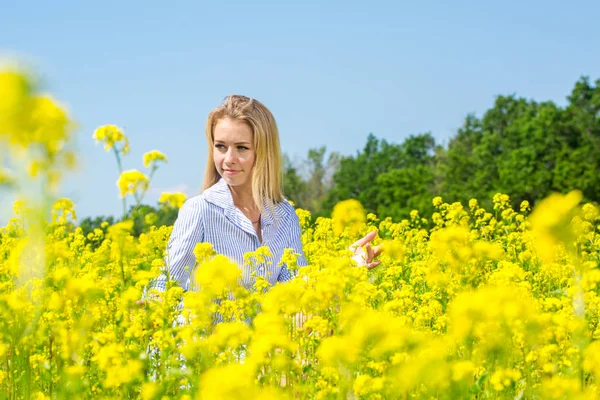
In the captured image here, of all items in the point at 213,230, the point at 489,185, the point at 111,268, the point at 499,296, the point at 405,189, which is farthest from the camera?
the point at 405,189

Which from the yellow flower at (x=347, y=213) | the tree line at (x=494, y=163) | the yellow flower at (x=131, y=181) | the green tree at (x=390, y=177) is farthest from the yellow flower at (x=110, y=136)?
the green tree at (x=390, y=177)

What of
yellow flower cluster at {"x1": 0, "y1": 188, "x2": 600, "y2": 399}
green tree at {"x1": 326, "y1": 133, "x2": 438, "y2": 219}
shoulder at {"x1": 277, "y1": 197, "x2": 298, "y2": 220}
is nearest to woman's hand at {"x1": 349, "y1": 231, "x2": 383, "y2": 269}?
yellow flower cluster at {"x1": 0, "y1": 188, "x2": 600, "y2": 399}

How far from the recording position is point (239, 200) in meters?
5.14

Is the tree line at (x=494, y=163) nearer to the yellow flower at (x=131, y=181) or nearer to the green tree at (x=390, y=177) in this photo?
the green tree at (x=390, y=177)

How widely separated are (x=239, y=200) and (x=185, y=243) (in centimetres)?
58

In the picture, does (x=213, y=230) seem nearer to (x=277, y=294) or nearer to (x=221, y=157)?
(x=221, y=157)

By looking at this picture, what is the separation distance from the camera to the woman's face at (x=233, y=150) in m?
4.89

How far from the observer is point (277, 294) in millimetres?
2994

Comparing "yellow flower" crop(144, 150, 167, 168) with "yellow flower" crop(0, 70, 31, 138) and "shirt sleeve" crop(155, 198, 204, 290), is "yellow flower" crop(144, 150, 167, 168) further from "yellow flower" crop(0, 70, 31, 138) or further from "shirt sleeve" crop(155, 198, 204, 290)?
"yellow flower" crop(0, 70, 31, 138)

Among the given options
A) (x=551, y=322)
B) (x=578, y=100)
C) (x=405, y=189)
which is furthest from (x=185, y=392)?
(x=405, y=189)

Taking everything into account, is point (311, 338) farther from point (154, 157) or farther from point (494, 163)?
point (494, 163)

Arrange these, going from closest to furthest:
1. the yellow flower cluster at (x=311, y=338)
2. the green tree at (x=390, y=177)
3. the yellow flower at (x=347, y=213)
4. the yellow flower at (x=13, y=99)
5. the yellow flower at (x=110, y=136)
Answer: the yellow flower at (x=13, y=99), the yellow flower cluster at (x=311, y=338), the yellow flower at (x=110, y=136), the yellow flower at (x=347, y=213), the green tree at (x=390, y=177)

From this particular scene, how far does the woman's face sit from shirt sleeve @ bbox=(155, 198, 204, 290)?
0.29 m

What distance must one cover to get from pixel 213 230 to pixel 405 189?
45.9 m
